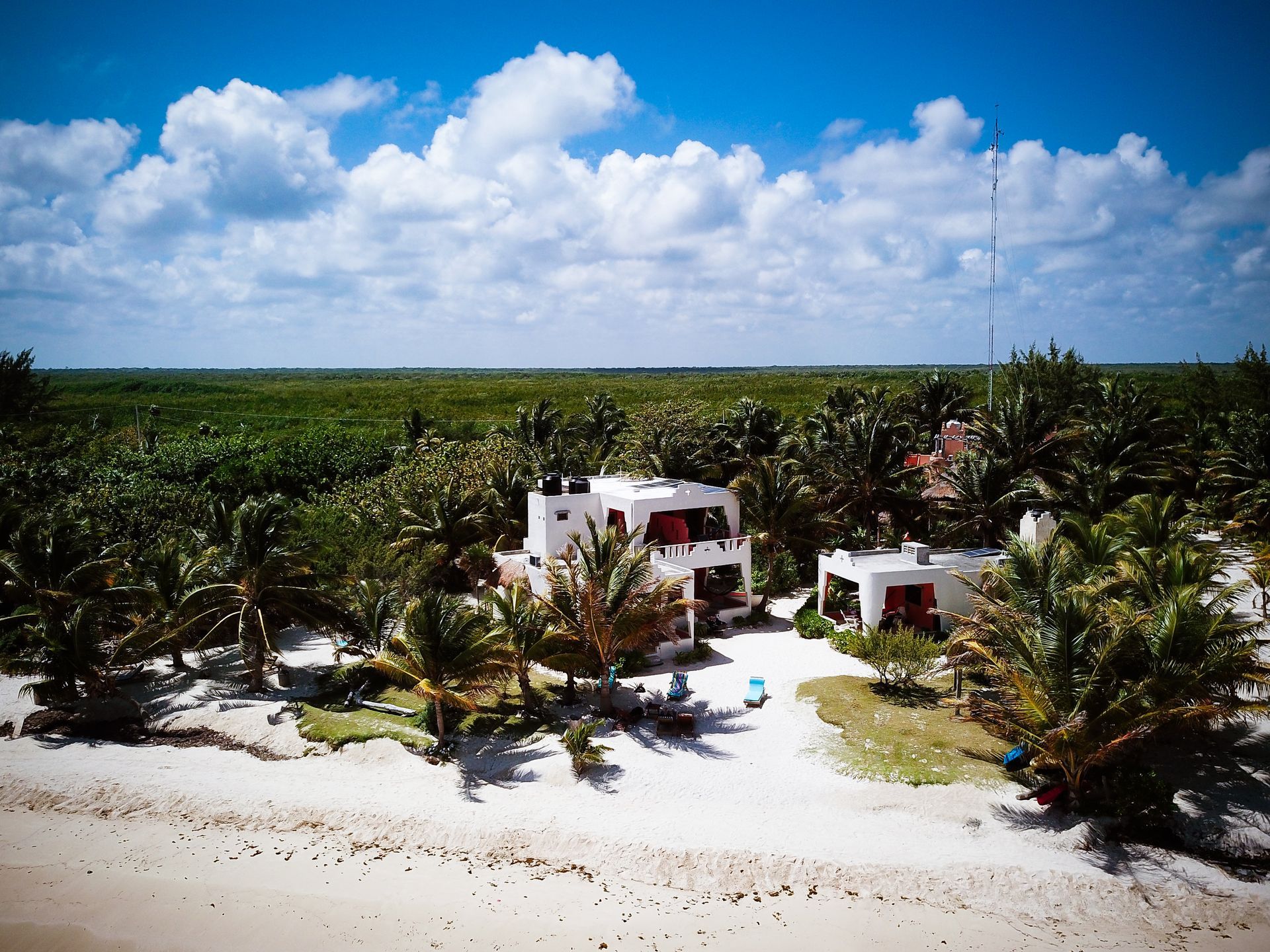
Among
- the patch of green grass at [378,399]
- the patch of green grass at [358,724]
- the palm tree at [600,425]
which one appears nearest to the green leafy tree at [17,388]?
the patch of green grass at [378,399]

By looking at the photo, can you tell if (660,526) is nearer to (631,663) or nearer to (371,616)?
(631,663)

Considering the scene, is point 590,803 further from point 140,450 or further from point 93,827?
point 140,450

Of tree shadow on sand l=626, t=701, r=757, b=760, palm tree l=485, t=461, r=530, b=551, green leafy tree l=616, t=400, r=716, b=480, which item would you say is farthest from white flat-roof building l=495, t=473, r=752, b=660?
tree shadow on sand l=626, t=701, r=757, b=760

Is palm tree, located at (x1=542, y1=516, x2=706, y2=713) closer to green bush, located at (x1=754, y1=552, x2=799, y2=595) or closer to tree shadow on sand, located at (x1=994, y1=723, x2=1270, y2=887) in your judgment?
tree shadow on sand, located at (x1=994, y1=723, x2=1270, y2=887)

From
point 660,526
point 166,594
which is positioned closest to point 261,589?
point 166,594

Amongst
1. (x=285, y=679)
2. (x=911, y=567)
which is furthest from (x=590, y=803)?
(x=911, y=567)

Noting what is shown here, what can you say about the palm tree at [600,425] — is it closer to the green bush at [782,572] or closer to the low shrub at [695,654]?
the green bush at [782,572]
